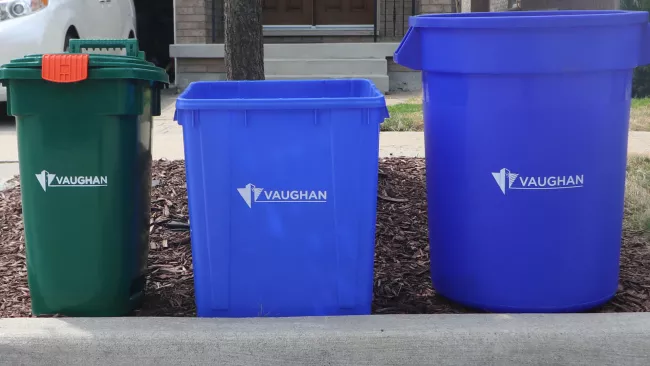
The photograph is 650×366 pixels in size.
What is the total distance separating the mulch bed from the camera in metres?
3.61

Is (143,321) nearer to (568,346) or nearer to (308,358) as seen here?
(308,358)

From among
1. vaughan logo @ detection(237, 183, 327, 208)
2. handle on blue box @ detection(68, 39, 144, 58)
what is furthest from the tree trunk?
vaughan logo @ detection(237, 183, 327, 208)

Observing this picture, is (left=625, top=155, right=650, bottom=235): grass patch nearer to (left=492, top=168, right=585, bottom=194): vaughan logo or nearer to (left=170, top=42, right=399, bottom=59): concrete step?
(left=492, top=168, right=585, bottom=194): vaughan logo

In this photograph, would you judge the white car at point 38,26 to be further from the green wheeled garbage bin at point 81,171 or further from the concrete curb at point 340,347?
the concrete curb at point 340,347

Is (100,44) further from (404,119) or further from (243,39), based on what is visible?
(404,119)

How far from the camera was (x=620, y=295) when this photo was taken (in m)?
3.69

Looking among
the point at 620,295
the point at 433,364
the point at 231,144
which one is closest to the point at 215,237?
the point at 231,144

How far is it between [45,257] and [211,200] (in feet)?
2.48

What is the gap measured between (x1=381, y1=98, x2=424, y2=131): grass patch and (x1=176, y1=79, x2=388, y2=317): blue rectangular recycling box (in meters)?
4.33

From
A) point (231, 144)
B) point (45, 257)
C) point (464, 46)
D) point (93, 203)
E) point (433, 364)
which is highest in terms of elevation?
point (464, 46)

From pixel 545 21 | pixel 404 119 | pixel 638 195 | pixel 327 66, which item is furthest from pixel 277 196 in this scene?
pixel 327 66

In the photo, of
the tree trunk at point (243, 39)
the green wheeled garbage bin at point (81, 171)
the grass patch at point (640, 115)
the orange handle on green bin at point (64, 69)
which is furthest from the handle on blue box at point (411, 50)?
the grass patch at point (640, 115)

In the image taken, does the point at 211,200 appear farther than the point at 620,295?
No

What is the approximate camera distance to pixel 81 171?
125 inches
